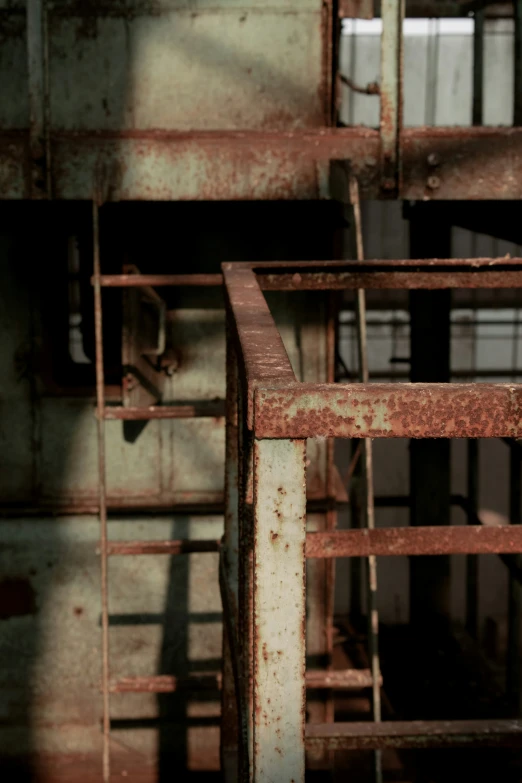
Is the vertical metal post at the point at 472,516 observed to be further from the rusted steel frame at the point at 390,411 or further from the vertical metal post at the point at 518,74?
the rusted steel frame at the point at 390,411

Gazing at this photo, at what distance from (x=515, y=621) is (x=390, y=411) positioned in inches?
231

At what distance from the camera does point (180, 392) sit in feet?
18.6

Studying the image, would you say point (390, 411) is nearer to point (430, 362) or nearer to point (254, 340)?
point (254, 340)

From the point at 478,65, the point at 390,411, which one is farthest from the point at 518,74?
the point at 390,411

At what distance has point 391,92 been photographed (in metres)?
4.46

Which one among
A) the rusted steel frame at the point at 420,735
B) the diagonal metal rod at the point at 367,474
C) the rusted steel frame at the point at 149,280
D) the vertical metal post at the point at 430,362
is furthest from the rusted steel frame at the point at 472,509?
the rusted steel frame at the point at 420,735

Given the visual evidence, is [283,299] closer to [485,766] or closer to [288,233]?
[288,233]

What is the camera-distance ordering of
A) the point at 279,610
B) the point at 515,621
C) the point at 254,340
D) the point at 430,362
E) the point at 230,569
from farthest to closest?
1. the point at 430,362
2. the point at 515,621
3. the point at 230,569
4. the point at 254,340
5. the point at 279,610

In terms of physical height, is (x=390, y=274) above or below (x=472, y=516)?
above

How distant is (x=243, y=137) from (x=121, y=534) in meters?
2.39

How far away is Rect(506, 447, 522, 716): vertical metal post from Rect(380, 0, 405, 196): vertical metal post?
2.66 m

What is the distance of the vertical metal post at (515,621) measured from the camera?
6742mm

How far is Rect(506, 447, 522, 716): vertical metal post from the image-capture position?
6742 mm

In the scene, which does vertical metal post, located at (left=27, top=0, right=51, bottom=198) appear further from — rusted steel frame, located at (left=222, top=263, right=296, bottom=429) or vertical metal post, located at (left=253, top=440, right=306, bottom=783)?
vertical metal post, located at (left=253, top=440, right=306, bottom=783)
